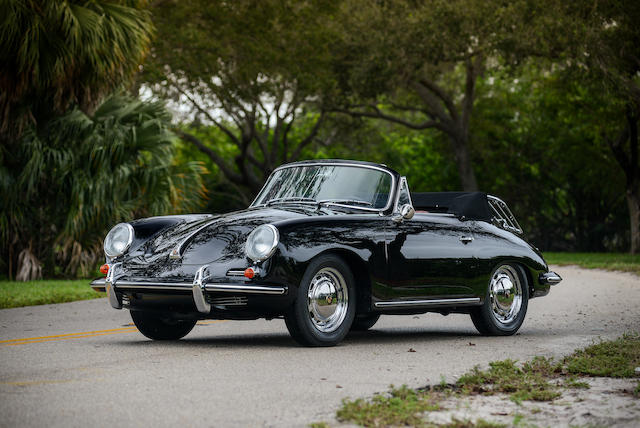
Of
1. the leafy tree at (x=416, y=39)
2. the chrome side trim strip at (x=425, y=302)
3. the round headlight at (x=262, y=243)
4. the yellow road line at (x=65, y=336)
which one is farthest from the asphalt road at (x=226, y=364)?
the leafy tree at (x=416, y=39)

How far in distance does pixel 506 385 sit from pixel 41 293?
1073 centimetres

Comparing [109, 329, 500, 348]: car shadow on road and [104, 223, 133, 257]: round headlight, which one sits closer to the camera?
[109, 329, 500, 348]: car shadow on road

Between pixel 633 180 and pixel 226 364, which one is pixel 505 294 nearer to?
pixel 226 364

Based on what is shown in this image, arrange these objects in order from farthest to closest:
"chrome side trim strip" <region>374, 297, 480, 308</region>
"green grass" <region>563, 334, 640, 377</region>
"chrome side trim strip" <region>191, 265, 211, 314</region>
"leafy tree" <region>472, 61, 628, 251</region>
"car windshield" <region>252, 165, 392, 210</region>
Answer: "leafy tree" <region>472, 61, 628, 251</region>
"car windshield" <region>252, 165, 392, 210</region>
"chrome side trim strip" <region>374, 297, 480, 308</region>
"chrome side trim strip" <region>191, 265, 211, 314</region>
"green grass" <region>563, 334, 640, 377</region>

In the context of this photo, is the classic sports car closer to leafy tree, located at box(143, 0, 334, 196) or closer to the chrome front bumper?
the chrome front bumper

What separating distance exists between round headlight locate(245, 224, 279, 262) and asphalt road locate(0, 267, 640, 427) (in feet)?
2.66

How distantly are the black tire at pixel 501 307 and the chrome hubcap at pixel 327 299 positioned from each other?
198 cm

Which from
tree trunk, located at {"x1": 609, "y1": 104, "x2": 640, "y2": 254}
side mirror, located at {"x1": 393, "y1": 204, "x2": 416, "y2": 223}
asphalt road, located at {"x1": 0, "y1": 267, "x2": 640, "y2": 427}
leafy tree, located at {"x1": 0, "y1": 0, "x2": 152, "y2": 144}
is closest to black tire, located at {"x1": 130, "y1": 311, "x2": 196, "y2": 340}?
asphalt road, located at {"x1": 0, "y1": 267, "x2": 640, "y2": 427}

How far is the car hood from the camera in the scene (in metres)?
8.24

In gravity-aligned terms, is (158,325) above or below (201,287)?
below

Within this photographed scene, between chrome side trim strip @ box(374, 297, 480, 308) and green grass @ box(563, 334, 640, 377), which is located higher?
chrome side trim strip @ box(374, 297, 480, 308)

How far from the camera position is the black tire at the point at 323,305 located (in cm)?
816

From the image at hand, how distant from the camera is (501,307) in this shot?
33.5 feet

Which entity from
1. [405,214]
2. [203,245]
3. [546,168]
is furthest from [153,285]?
[546,168]
